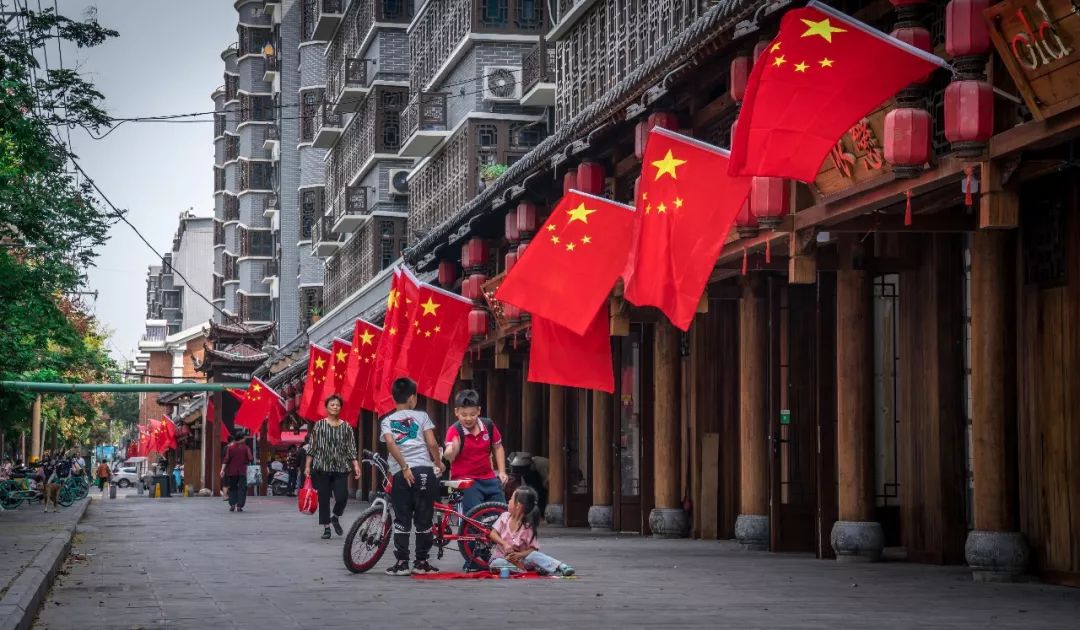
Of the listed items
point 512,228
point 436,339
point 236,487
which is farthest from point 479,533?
point 236,487

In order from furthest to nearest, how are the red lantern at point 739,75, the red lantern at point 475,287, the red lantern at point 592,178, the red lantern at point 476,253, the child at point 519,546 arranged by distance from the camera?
the red lantern at point 476,253 < the red lantern at point 475,287 < the red lantern at point 592,178 < the red lantern at point 739,75 < the child at point 519,546

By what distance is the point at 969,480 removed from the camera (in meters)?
16.2

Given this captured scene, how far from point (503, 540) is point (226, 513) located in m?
22.4

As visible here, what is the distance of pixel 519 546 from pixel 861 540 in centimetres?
357

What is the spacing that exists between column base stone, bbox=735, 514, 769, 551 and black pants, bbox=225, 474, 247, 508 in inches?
774

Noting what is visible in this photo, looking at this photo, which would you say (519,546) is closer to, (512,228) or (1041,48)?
(1041,48)

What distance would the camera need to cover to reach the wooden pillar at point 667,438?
22344 millimetres

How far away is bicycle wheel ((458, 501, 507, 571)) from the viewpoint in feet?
49.8

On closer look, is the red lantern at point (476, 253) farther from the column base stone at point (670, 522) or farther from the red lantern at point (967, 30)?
the red lantern at point (967, 30)

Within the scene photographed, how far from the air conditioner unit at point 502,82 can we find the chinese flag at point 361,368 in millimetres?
9753

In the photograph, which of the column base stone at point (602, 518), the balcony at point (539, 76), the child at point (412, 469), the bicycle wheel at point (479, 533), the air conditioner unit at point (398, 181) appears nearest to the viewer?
the bicycle wheel at point (479, 533)

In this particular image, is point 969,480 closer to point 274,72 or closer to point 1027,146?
point 1027,146

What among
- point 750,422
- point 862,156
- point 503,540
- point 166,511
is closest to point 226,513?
point 166,511

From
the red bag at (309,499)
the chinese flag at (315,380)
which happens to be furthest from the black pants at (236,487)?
the red bag at (309,499)
